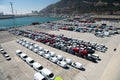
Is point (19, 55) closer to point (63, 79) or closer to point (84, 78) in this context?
point (63, 79)

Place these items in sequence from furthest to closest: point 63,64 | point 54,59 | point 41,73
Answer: point 54,59 < point 63,64 < point 41,73

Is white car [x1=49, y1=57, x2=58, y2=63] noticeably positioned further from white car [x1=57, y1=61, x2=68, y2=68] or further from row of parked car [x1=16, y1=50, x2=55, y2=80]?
row of parked car [x1=16, y1=50, x2=55, y2=80]

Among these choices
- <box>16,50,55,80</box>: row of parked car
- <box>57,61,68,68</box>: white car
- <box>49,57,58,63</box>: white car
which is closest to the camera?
<box>16,50,55,80</box>: row of parked car

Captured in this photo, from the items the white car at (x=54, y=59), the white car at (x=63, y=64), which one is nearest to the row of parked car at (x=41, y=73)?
the white car at (x=63, y=64)

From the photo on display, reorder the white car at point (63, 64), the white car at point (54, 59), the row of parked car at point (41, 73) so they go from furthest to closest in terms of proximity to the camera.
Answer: the white car at point (54, 59) < the white car at point (63, 64) < the row of parked car at point (41, 73)

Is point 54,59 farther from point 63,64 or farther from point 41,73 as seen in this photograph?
point 41,73

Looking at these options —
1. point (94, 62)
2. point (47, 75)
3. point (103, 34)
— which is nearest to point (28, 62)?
point (47, 75)

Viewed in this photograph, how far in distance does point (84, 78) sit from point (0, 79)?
63.5 feet

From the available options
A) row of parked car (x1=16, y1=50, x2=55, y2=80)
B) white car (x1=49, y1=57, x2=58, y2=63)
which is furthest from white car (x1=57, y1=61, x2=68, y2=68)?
row of parked car (x1=16, y1=50, x2=55, y2=80)

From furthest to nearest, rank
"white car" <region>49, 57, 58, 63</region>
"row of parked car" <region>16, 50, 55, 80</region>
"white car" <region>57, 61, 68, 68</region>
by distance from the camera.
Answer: "white car" <region>49, 57, 58, 63</region> → "white car" <region>57, 61, 68, 68</region> → "row of parked car" <region>16, 50, 55, 80</region>

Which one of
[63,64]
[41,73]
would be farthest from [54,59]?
[41,73]

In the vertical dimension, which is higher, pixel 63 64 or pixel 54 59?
pixel 54 59

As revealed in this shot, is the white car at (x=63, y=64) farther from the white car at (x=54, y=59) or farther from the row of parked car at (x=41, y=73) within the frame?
the row of parked car at (x=41, y=73)

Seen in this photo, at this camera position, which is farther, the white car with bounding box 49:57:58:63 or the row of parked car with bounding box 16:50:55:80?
the white car with bounding box 49:57:58:63
